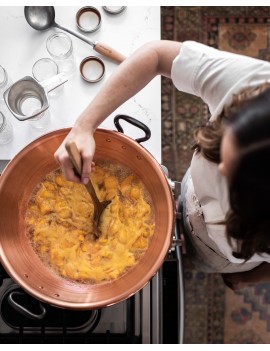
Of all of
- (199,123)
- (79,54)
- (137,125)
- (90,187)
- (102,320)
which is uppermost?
(79,54)

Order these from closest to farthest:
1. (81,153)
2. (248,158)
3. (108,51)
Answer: (248,158), (81,153), (108,51)

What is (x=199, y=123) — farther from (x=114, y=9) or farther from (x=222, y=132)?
(x=222, y=132)

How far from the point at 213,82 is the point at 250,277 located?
629 mm

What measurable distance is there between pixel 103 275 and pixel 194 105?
0.93 meters

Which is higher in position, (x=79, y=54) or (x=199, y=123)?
(x=79, y=54)

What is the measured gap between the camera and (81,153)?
0.91 metres

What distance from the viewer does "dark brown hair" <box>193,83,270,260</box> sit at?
0.67 m

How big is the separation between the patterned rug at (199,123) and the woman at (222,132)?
755 mm

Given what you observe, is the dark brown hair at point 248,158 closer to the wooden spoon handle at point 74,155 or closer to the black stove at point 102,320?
the wooden spoon handle at point 74,155

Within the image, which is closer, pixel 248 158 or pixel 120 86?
pixel 248 158

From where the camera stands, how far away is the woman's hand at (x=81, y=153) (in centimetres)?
90

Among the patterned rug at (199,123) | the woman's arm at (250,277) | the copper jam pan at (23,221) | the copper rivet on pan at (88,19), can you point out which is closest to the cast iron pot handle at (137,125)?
the copper jam pan at (23,221)

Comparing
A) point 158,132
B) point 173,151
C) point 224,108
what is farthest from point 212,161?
point 173,151

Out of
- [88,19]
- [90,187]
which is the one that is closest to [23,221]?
[90,187]
